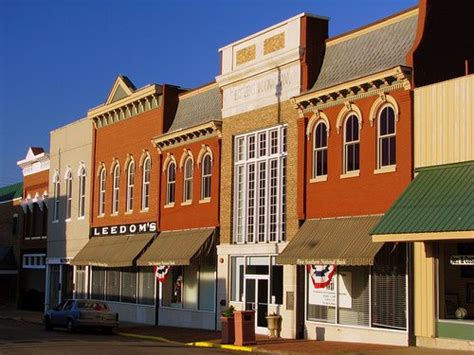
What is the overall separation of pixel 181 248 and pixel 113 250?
7491mm

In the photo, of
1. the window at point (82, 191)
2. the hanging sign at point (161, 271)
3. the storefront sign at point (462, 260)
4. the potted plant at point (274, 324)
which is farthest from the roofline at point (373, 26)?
the window at point (82, 191)

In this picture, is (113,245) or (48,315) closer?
(48,315)

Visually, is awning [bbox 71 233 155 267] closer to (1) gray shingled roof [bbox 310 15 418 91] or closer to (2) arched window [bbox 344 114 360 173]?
(1) gray shingled roof [bbox 310 15 418 91]

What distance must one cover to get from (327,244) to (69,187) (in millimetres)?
25895

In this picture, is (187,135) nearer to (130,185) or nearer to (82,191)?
(130,185)

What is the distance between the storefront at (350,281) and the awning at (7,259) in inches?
1328

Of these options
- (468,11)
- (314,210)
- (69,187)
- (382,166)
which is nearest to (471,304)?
(382,166)

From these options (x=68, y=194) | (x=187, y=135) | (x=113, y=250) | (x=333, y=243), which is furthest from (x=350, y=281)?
(x=68, y=194)

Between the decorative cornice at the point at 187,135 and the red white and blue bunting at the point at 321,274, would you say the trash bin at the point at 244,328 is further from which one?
the decorative cornice at the point at 187,135

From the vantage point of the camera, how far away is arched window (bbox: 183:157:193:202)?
35.7 meters

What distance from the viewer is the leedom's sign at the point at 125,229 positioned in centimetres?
3862

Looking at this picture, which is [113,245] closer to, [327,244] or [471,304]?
[327,244]

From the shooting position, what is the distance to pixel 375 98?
82.7ft

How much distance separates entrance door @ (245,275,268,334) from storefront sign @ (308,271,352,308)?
2.79 meters
